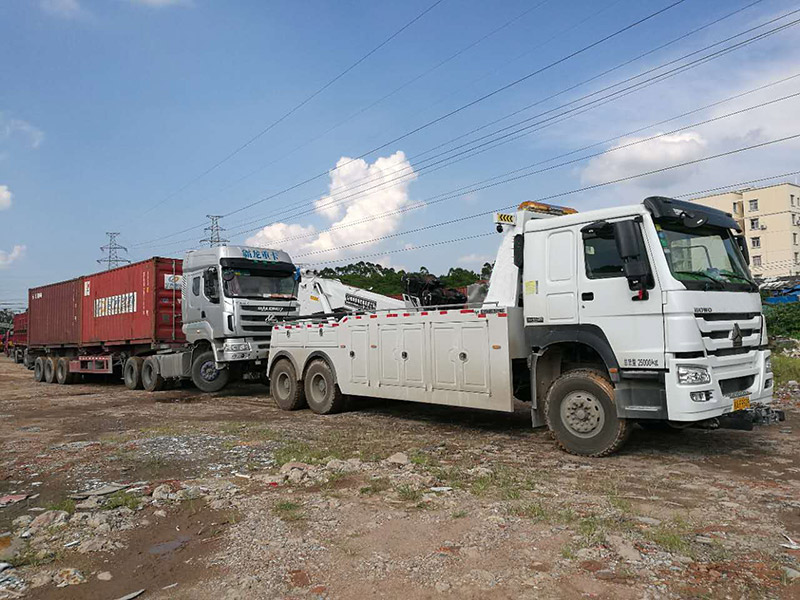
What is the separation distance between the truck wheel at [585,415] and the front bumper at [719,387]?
2.18 feet

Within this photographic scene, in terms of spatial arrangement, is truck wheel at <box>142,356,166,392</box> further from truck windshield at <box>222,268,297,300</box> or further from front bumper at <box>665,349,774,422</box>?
front bumper at <box>665,349,774,422</box>

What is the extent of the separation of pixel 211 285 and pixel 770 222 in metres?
64.4

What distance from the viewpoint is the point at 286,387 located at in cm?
1155

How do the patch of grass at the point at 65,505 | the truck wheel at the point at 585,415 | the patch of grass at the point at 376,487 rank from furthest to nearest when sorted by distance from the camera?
the truck wheel at the point at 585,415
the patch of grass at the point at 376,487
the patch of grass at the point at 65,505

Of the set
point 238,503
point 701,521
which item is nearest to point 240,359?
point 238,503

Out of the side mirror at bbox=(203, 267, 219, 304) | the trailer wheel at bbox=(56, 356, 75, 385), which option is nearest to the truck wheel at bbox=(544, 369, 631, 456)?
the side mirror at bbox=(203, 267, 219, 304)

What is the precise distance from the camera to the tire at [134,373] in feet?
54.1

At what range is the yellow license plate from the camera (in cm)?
610

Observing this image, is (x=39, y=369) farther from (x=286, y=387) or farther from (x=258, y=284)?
(x=286, y=387)

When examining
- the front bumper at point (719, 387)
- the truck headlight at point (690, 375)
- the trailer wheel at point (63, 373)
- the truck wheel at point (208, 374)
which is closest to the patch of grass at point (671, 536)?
the front bumper at point (719, 387)

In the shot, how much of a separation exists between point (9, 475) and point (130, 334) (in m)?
10.7

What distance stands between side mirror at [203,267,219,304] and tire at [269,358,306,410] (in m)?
2.59

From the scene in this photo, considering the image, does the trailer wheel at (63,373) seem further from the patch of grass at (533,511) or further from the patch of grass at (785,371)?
the patch of grass at (785,371)

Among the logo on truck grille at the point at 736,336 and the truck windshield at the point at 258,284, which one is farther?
the truck windshield at the point at 258,284
